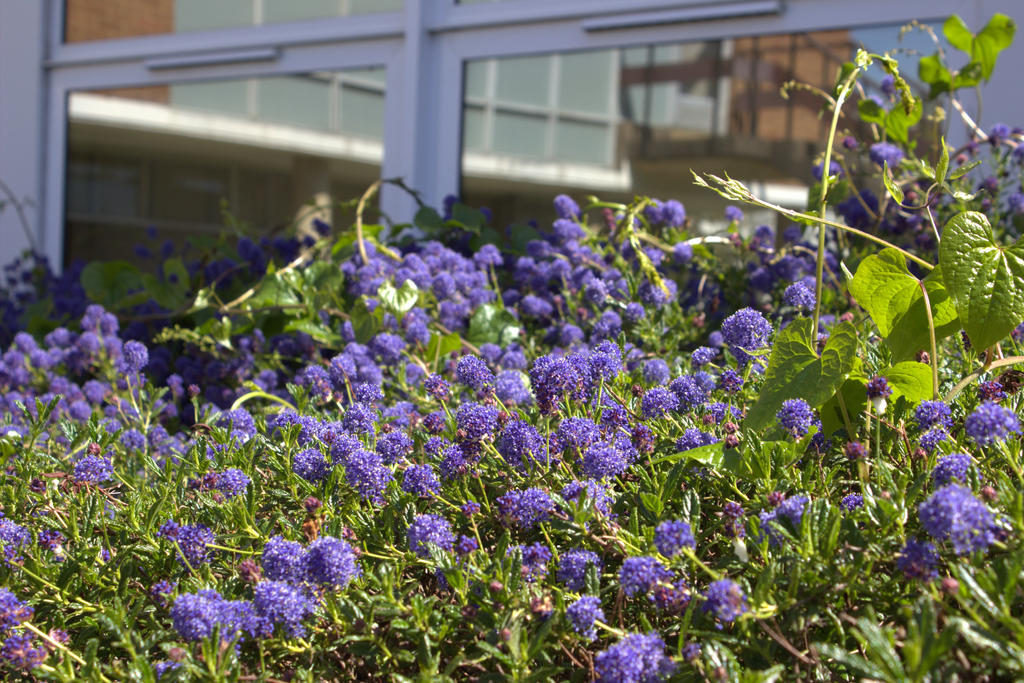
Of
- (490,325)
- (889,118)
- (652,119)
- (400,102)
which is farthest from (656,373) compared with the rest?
(400,102)

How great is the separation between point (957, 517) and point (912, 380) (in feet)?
1.16

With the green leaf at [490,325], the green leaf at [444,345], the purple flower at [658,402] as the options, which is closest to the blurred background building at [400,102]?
the green leaf at [490,325]

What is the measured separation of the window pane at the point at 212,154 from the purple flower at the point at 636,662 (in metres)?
2.42

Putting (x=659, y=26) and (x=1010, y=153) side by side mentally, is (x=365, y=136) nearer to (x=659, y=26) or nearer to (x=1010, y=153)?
(x=659, y=26)

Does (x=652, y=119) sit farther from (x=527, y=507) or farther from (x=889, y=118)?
(x=527, y=507)

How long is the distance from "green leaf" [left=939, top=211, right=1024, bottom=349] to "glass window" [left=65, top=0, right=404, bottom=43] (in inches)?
96.7

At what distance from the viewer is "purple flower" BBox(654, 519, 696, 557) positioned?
2.64 feet

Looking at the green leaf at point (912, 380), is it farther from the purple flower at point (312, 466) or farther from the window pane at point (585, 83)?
the window pane at point (585, 83)

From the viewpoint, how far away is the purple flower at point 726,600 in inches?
29.4

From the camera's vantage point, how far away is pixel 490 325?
1894mm

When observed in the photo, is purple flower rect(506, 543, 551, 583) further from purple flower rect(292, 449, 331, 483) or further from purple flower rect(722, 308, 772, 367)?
purple flower rect(722, 308, 772, 367)

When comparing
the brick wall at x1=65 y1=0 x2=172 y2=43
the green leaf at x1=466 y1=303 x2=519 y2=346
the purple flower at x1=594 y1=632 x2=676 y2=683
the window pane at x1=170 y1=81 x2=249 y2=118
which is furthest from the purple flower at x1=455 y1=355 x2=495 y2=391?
the brick wall at x1=65 y1=0 x2=172 y2=43

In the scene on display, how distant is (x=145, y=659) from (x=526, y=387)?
687 mm

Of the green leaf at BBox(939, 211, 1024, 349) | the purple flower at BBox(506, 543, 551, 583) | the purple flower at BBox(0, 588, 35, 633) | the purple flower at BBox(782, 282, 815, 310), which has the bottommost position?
the purple flower at BBox(0, 588, 35, 633)
